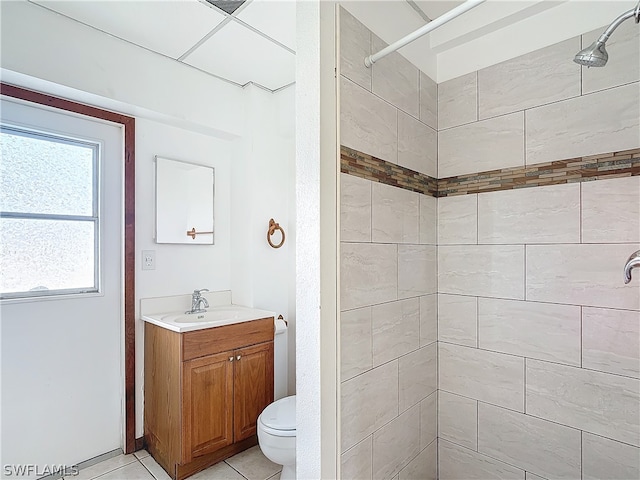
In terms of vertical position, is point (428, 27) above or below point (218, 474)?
above

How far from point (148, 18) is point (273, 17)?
0.63 meters

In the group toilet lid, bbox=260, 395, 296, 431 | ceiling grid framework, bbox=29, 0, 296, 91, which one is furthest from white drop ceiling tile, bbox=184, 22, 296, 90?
toilet lid, bbox=260, 395, 296, 431

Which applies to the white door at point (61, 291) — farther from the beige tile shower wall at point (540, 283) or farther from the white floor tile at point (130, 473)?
the beige tile shower wall at point (540, 283)

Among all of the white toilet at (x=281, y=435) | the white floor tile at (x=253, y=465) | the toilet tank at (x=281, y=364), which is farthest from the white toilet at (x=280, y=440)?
the toilet tank at (x=281, y=364)

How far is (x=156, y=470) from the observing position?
77.2 inches

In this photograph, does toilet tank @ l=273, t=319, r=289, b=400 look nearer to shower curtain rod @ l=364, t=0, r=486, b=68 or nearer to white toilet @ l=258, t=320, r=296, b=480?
white toilet @ l=258, t=320, r=296, b=480

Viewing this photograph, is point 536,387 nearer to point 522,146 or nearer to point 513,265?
point 513,265

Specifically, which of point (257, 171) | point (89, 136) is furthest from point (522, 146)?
point (89, 136)

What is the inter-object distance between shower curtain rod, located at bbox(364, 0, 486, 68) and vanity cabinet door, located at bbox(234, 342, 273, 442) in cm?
171

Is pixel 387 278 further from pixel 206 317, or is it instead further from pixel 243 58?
pixel 243 58

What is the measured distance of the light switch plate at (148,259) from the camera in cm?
219

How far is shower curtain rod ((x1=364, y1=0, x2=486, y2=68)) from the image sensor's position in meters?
1.02

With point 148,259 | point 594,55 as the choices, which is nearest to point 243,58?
point 148,259

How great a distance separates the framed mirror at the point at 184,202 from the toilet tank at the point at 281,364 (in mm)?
843
